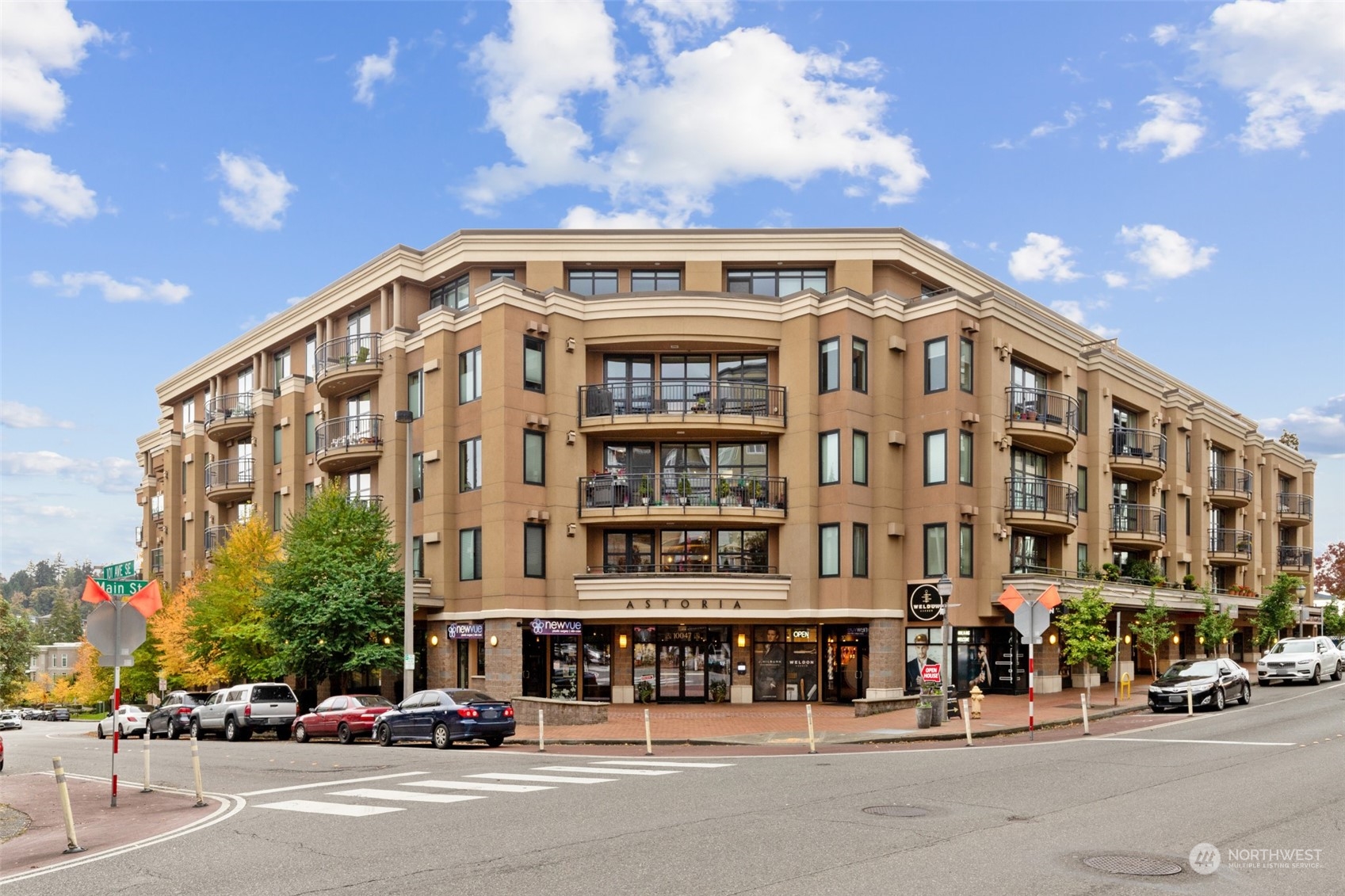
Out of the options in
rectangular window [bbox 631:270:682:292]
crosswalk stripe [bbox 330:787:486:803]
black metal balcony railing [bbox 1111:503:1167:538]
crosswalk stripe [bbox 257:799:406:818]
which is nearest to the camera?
crosswalk stripe [bbox 257:799:406:818]

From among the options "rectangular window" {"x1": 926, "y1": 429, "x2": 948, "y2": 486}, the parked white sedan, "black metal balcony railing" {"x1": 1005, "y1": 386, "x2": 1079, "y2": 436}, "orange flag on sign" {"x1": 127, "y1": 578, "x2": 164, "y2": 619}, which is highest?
"black metal balcony railing" {"x1": 1005, "y1": 386, "x2": 1079, "y2": 436}

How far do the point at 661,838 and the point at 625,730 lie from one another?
57.3 ft

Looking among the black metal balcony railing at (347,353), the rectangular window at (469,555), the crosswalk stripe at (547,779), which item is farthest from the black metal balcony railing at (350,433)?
the crosswalk stripe at (547,779)

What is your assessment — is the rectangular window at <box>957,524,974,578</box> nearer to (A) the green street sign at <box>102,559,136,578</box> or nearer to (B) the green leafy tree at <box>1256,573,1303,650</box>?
(B) the green leafy tree at <box>1256,573,1303,650</box>

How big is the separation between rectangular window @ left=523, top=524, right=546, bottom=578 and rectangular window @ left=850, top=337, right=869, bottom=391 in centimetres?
1123

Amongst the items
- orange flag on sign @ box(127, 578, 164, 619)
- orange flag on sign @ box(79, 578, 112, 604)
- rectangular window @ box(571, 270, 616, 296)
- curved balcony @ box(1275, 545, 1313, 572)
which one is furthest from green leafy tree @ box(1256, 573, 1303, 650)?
orange flag on sign @ box(79, 578, 112, 604)

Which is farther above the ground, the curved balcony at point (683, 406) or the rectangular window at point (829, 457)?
the curved balcony at point (683, 406)

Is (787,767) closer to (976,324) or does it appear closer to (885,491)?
(885,491)

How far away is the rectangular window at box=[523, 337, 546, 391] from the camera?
37.7m

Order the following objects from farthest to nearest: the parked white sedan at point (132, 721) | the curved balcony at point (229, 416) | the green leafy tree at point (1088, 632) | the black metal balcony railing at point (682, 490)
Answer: the curved balcony at point (229, 416) < the parked white sedan at point (132, 721) < the black metal balcony railing at point (682, 490) < the green leafy tree at point (1088, 632)

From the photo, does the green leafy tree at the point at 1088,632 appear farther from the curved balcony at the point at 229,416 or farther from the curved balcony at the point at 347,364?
the curved balcony at the point at 229,416

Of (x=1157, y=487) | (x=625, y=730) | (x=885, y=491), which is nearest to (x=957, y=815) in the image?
(x=625, y=730)

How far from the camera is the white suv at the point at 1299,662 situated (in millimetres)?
38344

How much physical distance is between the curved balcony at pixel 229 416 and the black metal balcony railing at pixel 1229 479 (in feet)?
154
